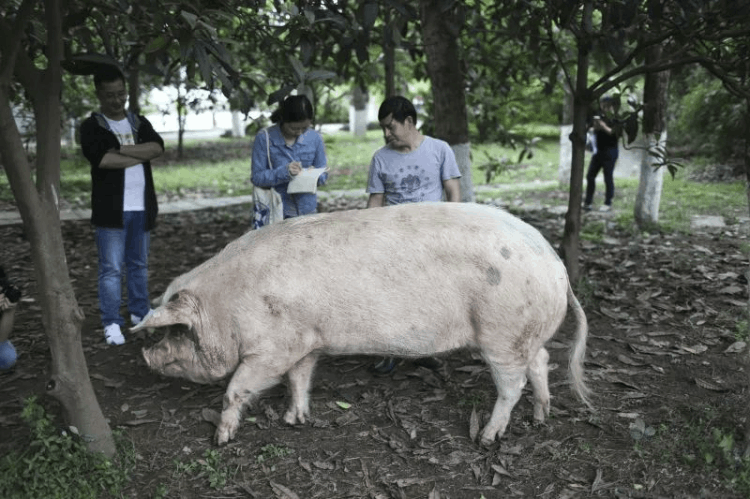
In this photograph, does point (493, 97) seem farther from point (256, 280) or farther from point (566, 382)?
point (256, 280)

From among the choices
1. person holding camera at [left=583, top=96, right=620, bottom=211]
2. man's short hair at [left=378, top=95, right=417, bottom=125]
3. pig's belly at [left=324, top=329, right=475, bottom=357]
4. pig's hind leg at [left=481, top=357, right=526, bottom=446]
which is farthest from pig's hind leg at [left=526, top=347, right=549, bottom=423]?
person holding camera at [left=583, top=96, right=620, bottom=211]

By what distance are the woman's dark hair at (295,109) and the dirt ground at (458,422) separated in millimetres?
1732

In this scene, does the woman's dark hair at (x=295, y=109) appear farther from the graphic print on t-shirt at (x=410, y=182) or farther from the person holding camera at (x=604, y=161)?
the person holding camera at (x=604, y=161)

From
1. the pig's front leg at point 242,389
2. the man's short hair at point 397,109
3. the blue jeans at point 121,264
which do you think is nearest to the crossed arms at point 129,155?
the blue jeans at point 121,264

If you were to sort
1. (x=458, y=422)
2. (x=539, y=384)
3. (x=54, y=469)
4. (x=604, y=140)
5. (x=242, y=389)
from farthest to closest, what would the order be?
(x=604, y=140) → (x=458, y=422) → (x=539, y=384) → (x=242, y=389) → (x=54, y=469)

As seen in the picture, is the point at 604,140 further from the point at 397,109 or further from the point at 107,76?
the point at 107,76

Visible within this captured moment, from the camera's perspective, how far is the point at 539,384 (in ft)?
12.6

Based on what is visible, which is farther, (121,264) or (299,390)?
(121,264)

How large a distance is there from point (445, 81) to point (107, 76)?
3025 millimetres

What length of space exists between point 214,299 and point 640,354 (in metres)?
2.95

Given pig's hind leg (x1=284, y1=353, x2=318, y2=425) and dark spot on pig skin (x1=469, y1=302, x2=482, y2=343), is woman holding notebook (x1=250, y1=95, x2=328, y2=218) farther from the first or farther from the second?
dark spot on pig skin (x1=469, y1=302, x2=482, y2=343)

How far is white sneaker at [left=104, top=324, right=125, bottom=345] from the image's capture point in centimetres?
505

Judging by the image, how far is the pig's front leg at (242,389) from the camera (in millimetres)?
3707

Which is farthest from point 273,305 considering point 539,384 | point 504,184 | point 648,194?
point 504,184
